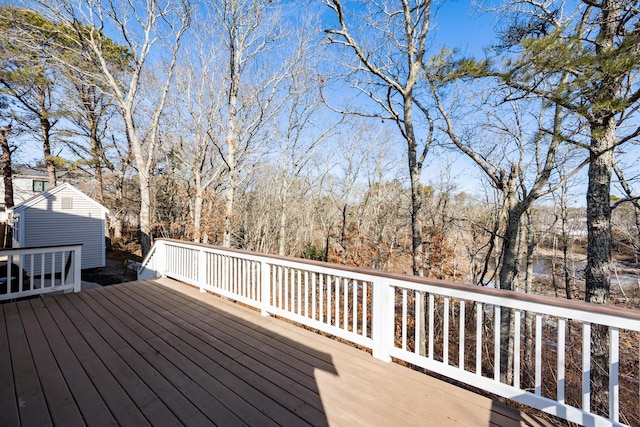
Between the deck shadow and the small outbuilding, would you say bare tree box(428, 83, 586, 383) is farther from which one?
the small outbuilding

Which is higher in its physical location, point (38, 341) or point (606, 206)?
point (606, 206)

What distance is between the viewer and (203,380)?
207 cm

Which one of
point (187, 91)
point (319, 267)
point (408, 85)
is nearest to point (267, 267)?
point (319, 267)

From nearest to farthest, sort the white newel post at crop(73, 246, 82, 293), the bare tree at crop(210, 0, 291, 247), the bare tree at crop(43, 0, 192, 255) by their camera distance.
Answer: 1. the white newel post at crop(73, 246, 82, 293)
2. the bare tree at crop(43, 0, 192, 255)
3. the bare tree at crop(210, 0, 291, 247)

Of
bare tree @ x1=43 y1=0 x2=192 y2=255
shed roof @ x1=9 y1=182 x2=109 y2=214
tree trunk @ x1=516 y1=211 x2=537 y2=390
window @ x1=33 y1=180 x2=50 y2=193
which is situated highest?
bare tree @ x1=43 y1=0 x2=192 y2=255

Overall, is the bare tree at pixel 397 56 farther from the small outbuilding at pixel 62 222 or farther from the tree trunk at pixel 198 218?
the small outbuilding at pixel 62 222

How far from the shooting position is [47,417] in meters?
1.66

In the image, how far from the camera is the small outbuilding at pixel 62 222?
392 inches

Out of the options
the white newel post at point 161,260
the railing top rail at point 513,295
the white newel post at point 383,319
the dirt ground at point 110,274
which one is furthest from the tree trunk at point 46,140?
the white newel post at point 383,319

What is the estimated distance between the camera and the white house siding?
1010 cm

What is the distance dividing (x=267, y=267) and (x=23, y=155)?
16599 mm

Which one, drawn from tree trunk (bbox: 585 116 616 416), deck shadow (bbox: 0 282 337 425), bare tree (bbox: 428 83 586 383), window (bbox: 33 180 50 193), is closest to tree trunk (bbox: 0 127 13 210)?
window (bbox: 33 180 50 193)

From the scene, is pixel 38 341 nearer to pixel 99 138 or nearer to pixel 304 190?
pixel 304 190

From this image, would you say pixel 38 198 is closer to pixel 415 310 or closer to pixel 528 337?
pixel 415 310
